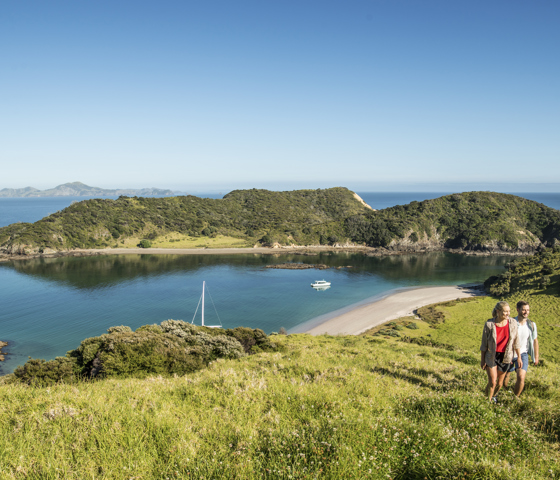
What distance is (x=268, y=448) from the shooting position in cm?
384

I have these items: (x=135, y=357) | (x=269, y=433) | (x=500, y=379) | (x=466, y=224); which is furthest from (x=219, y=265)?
(x=466, y=224)

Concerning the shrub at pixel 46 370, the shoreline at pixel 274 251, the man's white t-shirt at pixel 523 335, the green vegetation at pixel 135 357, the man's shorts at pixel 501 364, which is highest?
the man's white t-shirt at pixel 523 335

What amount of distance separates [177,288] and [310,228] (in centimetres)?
7577

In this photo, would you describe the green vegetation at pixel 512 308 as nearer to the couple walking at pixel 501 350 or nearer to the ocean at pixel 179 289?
the ocean at pixel 179 289

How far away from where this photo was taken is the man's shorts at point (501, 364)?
7.02 meters

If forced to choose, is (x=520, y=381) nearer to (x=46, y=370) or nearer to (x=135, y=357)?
(x=135, y=357)

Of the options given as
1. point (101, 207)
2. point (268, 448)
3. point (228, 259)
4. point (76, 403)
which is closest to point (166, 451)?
point (268, 448)

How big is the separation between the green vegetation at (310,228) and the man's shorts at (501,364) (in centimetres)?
11688

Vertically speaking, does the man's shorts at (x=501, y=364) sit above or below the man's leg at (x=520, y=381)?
above

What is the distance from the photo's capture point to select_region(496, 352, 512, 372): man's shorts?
23.0ft

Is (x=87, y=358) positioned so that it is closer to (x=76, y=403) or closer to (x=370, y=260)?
(x=76, y=403)

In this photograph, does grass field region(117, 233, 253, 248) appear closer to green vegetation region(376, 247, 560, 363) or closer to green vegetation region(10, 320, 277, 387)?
green vegetation region(376, 247, 560, 363)

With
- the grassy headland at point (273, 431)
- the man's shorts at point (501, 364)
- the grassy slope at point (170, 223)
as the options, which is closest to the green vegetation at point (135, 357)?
the grassy headland at point (273, 431)

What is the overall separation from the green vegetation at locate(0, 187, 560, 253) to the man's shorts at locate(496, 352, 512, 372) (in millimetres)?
116877
